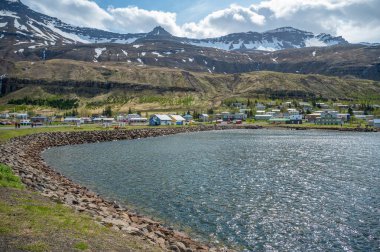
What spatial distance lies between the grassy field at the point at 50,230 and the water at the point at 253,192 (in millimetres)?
9509

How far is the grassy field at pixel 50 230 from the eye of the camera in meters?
17.9

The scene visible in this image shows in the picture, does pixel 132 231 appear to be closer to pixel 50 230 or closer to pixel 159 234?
pixel 159 234

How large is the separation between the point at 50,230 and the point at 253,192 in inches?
1112

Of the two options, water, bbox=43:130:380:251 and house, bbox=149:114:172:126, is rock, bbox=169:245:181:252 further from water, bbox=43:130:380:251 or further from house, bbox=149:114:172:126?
house, bbox=149:114:172:126

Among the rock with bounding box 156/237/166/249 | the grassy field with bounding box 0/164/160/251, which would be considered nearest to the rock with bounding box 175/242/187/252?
the rock with bounding box 156/237/166/249

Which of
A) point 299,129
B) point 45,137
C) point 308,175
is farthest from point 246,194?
point 299,129

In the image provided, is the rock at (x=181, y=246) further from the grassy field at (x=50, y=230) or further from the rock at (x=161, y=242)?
the grassy field at (x=50, y=230)

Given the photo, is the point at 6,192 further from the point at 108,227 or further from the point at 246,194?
the point at 246,194

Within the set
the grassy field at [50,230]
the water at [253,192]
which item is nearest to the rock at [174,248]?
the grassy field at [50,230]

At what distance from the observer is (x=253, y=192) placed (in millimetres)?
43312

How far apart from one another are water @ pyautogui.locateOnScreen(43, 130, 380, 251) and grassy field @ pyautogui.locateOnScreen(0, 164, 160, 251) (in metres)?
9.51

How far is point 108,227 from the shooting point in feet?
78.5

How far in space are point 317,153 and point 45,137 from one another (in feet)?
245

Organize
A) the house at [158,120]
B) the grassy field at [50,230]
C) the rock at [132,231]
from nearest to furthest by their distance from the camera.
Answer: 1. the grassy field at [50,230]
2. the rock at [132,231]
3. the house at [158,120]
